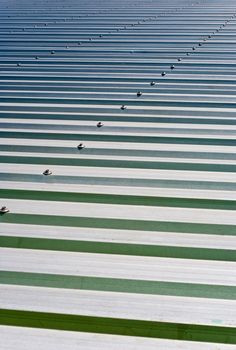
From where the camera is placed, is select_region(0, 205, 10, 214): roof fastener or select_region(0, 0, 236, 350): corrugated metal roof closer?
select_region(0, 0, 236, 350): corrugated metal roof

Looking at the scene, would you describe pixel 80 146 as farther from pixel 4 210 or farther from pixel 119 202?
pixel 4 210

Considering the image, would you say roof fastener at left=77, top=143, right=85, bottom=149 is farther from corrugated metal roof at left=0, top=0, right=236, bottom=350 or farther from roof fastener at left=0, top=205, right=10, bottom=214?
roof fastener at left=0, top=205, right=10, bottom=214

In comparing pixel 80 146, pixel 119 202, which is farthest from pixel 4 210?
pixel 80 146

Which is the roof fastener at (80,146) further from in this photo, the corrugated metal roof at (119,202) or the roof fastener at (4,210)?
the roof fastener at (4,210)

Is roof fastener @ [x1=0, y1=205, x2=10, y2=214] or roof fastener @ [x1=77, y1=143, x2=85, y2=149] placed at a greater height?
roof fastener @ [x1=77, y1=143, x2=85, y2=149]

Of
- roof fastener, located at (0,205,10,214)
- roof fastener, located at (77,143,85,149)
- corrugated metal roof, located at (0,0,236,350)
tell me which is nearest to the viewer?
corrugated metal roof, located at (0,0,236,350)

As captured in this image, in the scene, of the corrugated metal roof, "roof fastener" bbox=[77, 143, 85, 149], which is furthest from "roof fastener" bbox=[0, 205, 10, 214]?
"roof fastener" bbox=[77, 143, 85, 149]

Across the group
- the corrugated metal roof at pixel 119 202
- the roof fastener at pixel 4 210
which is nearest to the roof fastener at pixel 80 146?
the corrugated metal roof at pixel 119 202

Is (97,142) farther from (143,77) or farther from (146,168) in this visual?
(143,77)

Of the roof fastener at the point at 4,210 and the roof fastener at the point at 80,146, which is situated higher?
the roof fastener at the point at 80,146

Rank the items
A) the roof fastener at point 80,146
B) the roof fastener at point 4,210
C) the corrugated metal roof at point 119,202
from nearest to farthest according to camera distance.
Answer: the corrugated metal roof at point 119,202 < the roof fastener at point 4,210 < the roof fastener at point 80,146
